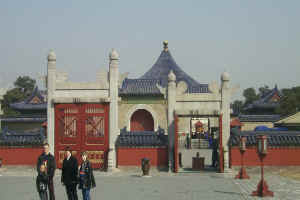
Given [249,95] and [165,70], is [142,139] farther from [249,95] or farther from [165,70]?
[249,95]

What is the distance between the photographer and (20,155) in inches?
887

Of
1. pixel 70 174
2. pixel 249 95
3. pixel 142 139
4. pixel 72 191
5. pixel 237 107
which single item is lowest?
pixel 72 191

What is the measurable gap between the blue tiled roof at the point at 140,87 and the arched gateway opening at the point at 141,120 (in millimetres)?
1497

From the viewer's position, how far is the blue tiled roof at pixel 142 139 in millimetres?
22078

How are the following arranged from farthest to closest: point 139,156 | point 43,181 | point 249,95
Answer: point 249,95
point 139,156
point 43,181

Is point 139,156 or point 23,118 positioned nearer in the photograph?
point 139,156

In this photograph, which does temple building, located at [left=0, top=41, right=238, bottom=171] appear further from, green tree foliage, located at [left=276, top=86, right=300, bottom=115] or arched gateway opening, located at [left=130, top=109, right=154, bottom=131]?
green tree foliage, located at [left=276, top=86, right=300, bottom=115]

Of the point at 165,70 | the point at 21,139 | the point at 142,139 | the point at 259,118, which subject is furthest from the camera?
the point at 165,70

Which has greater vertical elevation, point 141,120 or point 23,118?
point 23,118

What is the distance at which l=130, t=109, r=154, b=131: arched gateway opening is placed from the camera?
126 ft

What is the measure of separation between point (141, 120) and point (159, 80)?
488cm

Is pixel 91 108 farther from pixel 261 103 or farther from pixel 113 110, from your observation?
pixel 261 103

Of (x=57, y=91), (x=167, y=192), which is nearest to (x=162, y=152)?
(x=57, y=91)

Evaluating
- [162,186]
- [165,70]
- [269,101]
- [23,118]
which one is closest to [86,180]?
[162,186]
